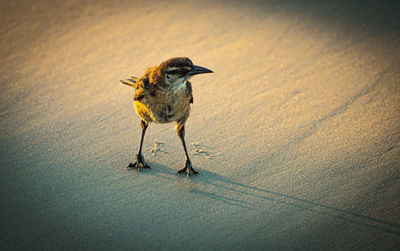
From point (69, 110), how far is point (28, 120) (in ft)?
1.88

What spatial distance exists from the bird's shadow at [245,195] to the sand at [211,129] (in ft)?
0.05

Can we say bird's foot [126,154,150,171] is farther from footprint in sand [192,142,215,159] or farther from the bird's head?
the bird's head

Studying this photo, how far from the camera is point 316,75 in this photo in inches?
210

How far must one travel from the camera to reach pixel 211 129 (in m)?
4.41

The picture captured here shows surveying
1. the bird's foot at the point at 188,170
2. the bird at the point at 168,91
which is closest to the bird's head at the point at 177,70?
the bird at the point at 168,91

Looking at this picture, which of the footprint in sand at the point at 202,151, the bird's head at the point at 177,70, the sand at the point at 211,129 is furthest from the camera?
the footprint in sand at the point at 202,151

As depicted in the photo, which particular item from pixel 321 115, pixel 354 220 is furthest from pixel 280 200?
pixel 321 115

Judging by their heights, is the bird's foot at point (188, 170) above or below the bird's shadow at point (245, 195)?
above

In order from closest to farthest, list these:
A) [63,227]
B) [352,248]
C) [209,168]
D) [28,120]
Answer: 1. [352,248]
2. [63,227]
3. [209,168]
4. [28,120]

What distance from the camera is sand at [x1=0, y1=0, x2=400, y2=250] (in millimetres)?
3037

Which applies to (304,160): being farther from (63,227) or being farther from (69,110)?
(69,110)

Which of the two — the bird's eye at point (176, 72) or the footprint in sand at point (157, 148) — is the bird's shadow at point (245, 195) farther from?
the bird's eye at point (176, 72)

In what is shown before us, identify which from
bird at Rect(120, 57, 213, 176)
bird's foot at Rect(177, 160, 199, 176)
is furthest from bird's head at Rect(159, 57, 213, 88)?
bird's foot at Rect(177, 160, 199, 176)

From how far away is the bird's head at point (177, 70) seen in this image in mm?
3348
